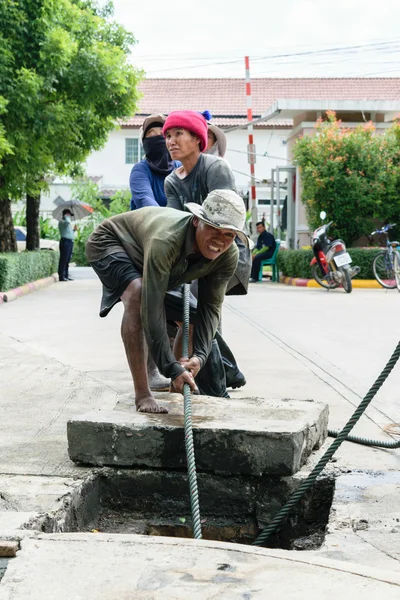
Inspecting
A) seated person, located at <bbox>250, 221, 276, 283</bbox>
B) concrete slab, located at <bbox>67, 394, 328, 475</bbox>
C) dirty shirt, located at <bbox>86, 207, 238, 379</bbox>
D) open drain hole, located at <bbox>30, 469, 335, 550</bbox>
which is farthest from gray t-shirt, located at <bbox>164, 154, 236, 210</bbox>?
seated person, located at <bbox>250, 221, 276, 283</bbox>

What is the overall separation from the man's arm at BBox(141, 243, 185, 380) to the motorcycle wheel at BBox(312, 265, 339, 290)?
14182mm

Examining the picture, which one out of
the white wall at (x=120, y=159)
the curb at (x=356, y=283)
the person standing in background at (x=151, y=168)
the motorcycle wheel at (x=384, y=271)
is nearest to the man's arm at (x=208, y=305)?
the person standing in background at (x=151, y=168)

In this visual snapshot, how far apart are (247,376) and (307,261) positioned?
1377 cm

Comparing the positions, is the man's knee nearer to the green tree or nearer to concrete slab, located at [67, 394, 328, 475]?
concrete slab, located at [67, 394, 328, 475]

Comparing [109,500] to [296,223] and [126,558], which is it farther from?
[296,223]

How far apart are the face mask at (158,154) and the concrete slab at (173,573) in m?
3.79

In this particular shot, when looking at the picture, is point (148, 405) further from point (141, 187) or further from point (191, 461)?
point (141, 187)

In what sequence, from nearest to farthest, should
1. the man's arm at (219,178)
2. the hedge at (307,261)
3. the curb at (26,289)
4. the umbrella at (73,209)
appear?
1. the man's arm at (219,178)
2. the curb at (26,289)
3. the hedge at (307,261)
4. the umbrella at (73,209)

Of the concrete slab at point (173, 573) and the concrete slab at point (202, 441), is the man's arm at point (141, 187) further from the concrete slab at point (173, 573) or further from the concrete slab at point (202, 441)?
the concrete slab at point (173, 573)

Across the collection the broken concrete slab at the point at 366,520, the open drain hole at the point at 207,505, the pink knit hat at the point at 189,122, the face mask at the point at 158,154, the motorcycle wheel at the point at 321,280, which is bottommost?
the motorcycle wheel at the point at 321,280

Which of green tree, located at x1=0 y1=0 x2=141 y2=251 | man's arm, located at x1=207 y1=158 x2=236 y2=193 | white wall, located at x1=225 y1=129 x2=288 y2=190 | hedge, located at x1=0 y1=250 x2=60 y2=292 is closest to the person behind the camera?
man's arm, located at x1=207 y1=158 x2=236 y2=193

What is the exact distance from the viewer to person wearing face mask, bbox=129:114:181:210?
243 inches

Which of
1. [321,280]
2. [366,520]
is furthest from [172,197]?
[321,280]

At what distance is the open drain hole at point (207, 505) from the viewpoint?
4.06 meters
